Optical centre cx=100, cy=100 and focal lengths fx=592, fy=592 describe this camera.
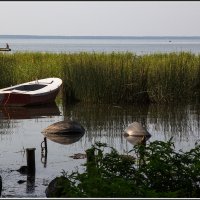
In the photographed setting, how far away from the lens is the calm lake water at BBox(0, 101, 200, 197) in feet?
Result: 36.0

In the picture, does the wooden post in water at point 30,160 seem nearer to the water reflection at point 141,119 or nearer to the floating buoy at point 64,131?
the water reflection at point 141,119

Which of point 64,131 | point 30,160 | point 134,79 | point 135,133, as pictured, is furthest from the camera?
point 134,79

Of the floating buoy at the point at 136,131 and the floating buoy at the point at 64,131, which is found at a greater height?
the floating buoy at the point at 136,131

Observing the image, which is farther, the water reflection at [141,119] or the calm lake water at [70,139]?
the water reflection at [141,119]

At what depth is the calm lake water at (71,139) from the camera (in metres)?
11.0

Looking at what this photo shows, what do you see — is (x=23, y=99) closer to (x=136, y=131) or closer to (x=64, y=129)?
(x=64, y=129)

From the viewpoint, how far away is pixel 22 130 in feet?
53.7

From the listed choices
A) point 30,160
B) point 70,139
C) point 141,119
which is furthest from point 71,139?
point 30,160

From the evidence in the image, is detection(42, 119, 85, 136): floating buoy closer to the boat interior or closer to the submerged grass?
the submerged grass

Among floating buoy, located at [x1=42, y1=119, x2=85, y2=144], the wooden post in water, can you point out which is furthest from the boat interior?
the wooden post in water

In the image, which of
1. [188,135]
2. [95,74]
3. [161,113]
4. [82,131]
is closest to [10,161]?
[82,131]

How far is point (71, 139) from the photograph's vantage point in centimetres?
1501

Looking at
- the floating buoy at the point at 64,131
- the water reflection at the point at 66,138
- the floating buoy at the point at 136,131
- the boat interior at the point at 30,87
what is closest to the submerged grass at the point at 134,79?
the boat interior at the point at 30,87

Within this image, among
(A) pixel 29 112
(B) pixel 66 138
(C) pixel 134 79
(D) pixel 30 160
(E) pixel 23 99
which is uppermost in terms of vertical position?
(D) pixel 30 160
